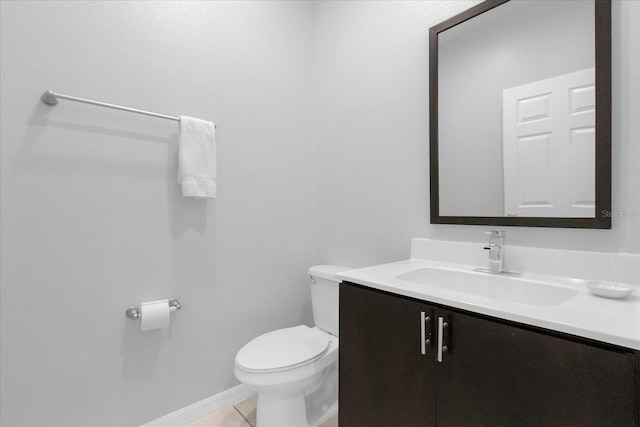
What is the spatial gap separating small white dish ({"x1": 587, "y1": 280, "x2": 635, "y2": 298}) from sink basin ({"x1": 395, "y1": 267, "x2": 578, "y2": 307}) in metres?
0.06

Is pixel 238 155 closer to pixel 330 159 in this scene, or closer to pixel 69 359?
pixel 330 159

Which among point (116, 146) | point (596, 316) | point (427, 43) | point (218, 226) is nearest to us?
point (596, 316)

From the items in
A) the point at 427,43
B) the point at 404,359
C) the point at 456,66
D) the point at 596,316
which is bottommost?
the point at 404,359

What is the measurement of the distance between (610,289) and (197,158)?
1.55m

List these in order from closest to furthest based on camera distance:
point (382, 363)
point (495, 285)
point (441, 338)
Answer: point (441, 338), point (382, 363), point (495, 285)

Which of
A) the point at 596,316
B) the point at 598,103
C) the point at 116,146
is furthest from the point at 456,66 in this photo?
the point at 116,146

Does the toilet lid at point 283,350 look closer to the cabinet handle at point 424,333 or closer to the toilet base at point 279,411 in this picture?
the toilet base at point 279,411

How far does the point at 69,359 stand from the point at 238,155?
44.6 inches

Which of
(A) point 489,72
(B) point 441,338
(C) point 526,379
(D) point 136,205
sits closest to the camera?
(C) point 526,379

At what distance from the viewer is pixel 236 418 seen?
5.11ft

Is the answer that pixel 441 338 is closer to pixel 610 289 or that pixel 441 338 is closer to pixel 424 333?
pixel 424 333

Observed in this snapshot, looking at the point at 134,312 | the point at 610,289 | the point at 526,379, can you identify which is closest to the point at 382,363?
the point at 526,379

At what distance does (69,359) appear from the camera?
122 centimetres

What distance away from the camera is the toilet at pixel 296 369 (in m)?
1.24
